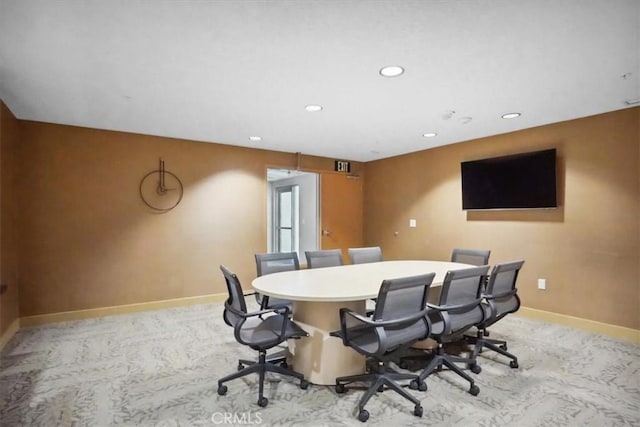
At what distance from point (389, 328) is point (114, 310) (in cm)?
391

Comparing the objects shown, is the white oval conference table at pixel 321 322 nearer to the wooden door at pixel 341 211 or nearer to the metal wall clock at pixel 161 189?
the metal wall clock at pixel 161 189

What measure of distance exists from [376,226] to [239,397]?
4634 mm

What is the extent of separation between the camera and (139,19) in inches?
78.7

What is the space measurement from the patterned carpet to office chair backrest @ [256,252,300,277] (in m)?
0.80

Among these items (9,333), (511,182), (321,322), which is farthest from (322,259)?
(9,333)

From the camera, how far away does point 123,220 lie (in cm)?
459

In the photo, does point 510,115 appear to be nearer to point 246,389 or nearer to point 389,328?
point 389,328

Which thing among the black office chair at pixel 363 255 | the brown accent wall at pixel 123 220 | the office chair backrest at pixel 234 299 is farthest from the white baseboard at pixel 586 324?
the brown accent wall at pixel 123 220

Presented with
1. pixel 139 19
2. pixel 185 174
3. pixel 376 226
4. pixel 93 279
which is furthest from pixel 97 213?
pixel 376 226

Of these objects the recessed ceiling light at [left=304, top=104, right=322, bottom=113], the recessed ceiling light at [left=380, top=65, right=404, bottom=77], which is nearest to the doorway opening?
the recessed ceiling light at [left=304, top=104, right=322, bottom=113]

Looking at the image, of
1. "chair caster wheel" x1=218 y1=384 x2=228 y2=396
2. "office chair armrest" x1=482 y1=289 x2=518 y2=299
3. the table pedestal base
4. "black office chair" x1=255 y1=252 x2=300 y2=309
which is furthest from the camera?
"black office chair" x1=255 y1=252 x2=300 y2=309

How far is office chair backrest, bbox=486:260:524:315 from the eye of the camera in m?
2.82

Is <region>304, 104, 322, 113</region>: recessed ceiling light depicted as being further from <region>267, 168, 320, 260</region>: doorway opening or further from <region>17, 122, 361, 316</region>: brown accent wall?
<region>267, 168, 320, 260</region>: doorway opening

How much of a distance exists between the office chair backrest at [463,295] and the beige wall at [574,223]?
2128 mm
